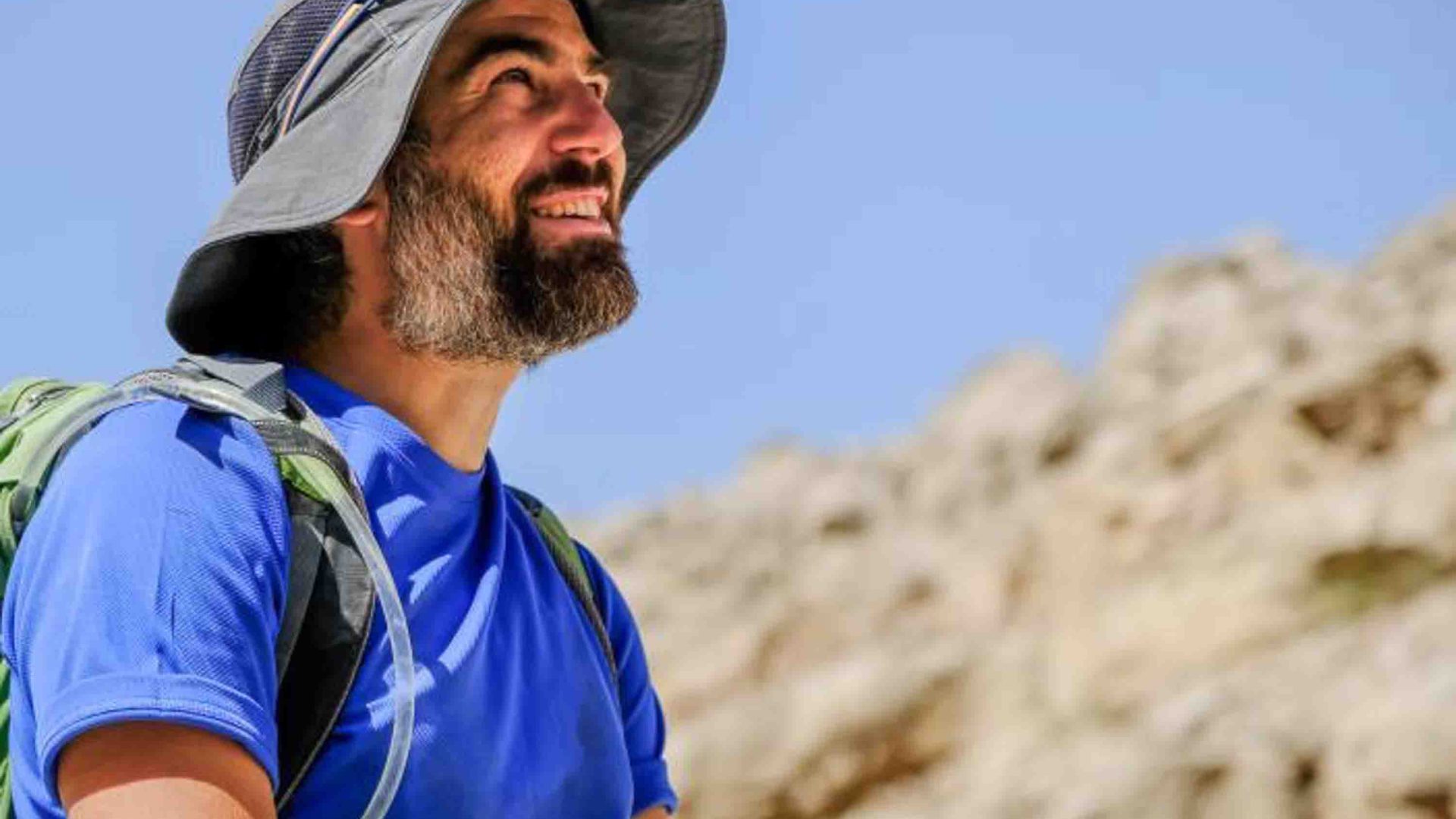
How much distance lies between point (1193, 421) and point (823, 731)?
260 inches

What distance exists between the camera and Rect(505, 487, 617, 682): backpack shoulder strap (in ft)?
12.0

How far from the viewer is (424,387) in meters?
3.51

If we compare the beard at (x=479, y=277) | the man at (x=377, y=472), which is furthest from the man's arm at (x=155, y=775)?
the beard at (x=479, y=277)

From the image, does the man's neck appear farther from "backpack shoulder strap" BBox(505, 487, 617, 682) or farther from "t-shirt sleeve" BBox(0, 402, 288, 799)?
"t-shirt sleeve" BBox(0, 402, 288, 799)

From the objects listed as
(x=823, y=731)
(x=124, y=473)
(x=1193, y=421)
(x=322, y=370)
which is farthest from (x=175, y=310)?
(x=1193, y=421)

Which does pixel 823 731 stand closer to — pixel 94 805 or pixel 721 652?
pixel 721 652

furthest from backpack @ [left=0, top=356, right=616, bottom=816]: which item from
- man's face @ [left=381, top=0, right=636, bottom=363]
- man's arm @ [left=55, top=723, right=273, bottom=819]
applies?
man's face @ [left=381, top=0, right=636, bottom=363]

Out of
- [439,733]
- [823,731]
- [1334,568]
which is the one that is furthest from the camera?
[823,731]

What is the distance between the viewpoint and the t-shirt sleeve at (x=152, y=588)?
2.76m

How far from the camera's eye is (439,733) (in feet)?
10.1

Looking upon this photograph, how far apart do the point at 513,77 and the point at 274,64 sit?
371 millimetres

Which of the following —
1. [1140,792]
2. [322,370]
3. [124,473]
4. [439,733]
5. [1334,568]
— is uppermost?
[1334,568]

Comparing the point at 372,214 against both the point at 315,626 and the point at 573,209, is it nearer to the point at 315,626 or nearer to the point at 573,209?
the point at 573,209

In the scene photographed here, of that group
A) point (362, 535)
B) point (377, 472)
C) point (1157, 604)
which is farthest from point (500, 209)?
point (1157, 604)
